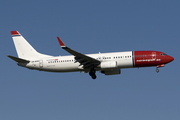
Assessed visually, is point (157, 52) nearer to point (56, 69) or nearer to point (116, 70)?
point (116, 70)

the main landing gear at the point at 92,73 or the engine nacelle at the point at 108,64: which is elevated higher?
the engine nacelle at the point at 108,64

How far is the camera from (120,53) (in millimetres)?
48531

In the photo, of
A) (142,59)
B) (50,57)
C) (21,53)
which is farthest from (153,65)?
(21,53)

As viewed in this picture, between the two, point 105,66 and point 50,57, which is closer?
point 105,66

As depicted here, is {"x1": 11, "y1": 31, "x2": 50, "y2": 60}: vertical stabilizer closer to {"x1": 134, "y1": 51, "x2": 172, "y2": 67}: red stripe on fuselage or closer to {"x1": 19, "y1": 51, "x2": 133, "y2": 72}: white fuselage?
{"x1": 19, "y1": 51, "x2": 133, "y2": 72}: white fuselage

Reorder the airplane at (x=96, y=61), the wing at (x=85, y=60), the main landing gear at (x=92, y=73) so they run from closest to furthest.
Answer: the wing at (x=85, y=60)
the airplane at (x=96, y=61)
the main landing gear at (x=92, y=73)

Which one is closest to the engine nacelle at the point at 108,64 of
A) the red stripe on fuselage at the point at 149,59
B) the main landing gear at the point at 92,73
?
the main landing gear at the point at 92,73

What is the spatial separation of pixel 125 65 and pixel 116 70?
10.9 ft

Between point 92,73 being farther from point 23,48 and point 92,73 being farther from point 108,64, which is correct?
point 23,48

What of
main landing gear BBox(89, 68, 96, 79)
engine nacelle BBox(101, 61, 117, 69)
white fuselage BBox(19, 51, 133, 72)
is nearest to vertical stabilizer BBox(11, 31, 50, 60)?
white fuselage BBox(19, 51, 133, 72)

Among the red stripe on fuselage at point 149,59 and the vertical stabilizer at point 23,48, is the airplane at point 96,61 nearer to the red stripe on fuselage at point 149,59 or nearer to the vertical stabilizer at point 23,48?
the red stripe on fuselage at point 149,59

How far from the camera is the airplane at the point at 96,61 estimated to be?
47.7 m

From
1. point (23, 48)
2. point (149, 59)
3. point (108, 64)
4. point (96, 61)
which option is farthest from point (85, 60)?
point (23, 48)

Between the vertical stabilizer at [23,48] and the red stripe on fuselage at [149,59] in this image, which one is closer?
the red stripe on fuselage at [149,59]
